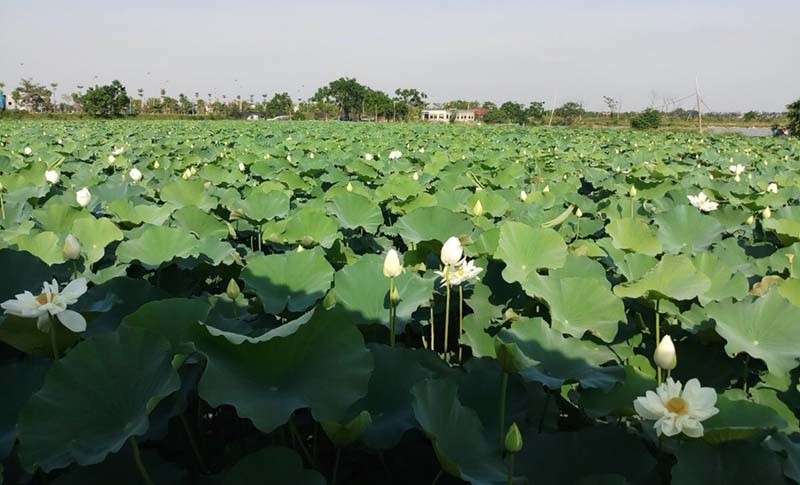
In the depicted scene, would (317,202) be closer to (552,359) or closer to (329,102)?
(552,359)

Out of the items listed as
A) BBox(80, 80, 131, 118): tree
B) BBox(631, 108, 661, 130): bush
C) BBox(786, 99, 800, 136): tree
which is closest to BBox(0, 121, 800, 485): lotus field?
BBox(786, 99, 800, 136): tree

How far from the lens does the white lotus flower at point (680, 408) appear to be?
798 millimetres

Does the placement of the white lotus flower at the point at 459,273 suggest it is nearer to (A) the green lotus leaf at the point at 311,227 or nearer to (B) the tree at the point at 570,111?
(A) the green lotus leaf at the point at 311,227

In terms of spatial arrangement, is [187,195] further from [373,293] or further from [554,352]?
[554,352]

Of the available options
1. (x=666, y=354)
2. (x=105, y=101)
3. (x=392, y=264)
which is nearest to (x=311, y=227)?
(x=392, y=264)

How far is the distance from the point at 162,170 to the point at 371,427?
3.82m

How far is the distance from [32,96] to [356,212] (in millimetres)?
54912

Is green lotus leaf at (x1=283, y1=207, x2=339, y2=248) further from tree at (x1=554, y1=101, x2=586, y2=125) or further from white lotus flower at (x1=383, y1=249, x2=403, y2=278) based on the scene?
tree at (x1=554, y1=101, x2=586, y2=125)

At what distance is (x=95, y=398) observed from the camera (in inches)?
32.9

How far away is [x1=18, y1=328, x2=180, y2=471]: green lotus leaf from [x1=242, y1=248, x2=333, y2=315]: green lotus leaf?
53 cm

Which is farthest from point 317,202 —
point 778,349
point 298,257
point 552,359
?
point 778,349

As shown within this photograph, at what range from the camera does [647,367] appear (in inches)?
53.9

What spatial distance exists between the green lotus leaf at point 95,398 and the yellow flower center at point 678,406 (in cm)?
71

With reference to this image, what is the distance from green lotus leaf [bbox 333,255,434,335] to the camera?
131cm
